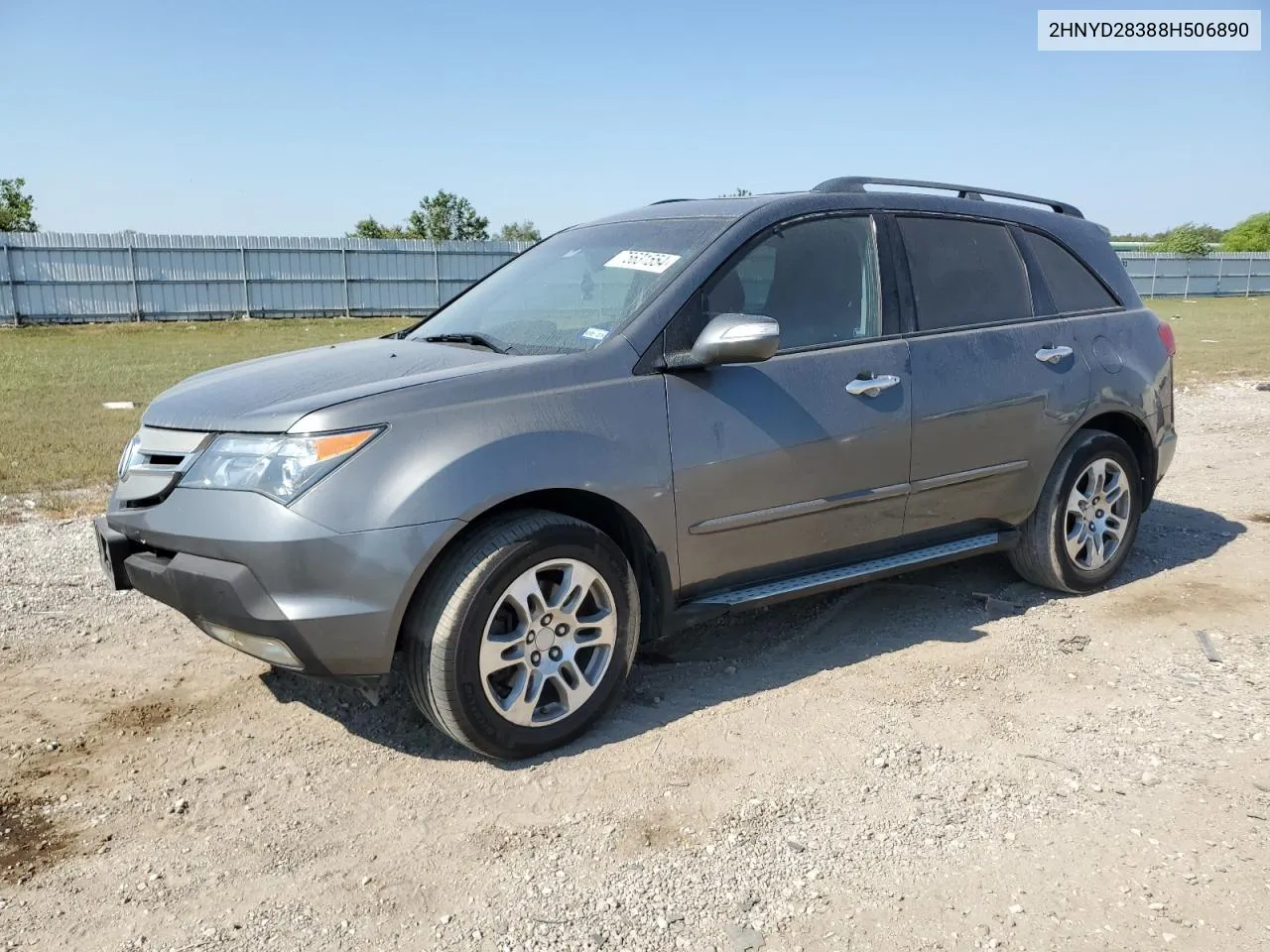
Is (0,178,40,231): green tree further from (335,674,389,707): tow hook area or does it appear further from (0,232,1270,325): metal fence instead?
(335,674,389,707): tow hook area

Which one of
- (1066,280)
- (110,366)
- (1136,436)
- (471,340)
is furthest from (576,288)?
(110,366)

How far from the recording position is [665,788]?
325cm

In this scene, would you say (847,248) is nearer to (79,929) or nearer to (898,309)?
(898,309)

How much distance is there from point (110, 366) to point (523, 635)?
1441cm

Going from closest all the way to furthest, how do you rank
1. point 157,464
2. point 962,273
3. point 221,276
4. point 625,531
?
point 157,464 < point 625,531 < point 962,273 < point 221,276

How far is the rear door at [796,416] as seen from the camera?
371cm

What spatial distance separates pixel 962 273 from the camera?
183 inches

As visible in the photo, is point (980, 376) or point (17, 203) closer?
point (980, 376)

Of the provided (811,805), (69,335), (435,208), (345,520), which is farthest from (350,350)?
(435,208)

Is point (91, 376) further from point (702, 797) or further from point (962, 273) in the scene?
point (702, 797)

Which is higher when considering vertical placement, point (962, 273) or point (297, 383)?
point (962, 273)

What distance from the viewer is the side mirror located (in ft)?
11.6

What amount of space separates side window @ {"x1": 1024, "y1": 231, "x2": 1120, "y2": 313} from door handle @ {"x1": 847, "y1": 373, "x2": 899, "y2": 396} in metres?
1.30

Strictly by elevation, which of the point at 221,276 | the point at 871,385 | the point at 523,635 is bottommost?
the point at 523,635
